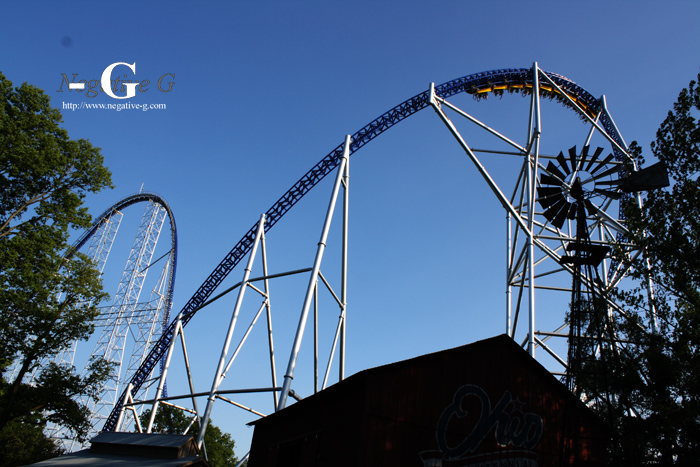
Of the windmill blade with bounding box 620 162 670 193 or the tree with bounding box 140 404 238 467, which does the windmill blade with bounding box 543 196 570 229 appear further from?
the tree with bounding box 140 404 238 467

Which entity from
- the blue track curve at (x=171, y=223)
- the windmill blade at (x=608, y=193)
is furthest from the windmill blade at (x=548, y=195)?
the blue track curve at (x=171, y=223)

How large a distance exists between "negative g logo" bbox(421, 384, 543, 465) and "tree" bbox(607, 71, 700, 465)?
2.45 metres

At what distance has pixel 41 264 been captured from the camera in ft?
51.0

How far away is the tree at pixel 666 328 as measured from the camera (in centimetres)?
1058

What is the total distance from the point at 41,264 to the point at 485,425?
1423 cm

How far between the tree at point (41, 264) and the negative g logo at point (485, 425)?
13361 millimetres

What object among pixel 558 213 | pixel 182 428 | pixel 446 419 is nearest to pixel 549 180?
pixel 558 213

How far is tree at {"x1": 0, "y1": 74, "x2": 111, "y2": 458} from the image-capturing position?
15234 millimetres

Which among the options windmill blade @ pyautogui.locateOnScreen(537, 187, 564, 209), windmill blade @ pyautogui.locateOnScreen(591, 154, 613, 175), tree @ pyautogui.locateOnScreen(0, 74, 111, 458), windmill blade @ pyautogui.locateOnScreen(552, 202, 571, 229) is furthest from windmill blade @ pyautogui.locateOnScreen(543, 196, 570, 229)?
tree @ pyautogui.locateOnScreen(0, 74, 111, 458)

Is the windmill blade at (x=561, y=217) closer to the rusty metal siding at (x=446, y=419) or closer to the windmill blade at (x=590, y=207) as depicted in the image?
the windmill blade at (x=590, y=207)

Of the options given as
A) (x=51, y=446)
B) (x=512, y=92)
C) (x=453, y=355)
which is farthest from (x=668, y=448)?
(x=51, y=446)

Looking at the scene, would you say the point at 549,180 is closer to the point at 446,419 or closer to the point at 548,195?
the point at 548,195

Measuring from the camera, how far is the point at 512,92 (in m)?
19.5

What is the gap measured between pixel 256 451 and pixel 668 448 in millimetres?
9091
